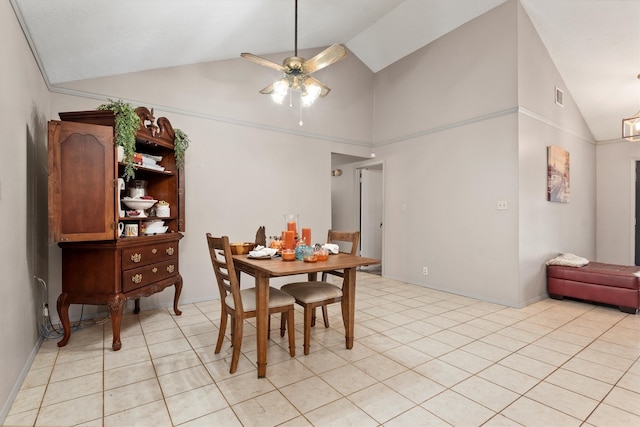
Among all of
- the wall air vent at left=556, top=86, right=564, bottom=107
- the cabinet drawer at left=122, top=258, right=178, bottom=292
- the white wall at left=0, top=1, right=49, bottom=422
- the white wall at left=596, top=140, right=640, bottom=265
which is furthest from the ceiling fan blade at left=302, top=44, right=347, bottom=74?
the white wall at left=596, top=140, right=640, bottom=265

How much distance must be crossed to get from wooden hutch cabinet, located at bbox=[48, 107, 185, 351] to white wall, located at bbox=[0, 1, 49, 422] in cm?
20

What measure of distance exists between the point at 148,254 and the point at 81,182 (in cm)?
84

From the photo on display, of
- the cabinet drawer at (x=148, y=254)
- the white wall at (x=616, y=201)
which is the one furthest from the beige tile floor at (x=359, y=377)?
the white wall at (x=616, y=201)

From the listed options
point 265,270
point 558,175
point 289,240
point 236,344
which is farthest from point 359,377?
point 558,175

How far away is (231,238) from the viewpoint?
4.19 meters

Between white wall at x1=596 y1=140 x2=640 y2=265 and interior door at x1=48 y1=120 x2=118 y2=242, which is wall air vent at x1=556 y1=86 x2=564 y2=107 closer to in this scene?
white wall at x1=596 y1=140 x2=640 y2=265

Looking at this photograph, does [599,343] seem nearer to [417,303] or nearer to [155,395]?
[417,303]

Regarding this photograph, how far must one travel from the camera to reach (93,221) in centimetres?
246

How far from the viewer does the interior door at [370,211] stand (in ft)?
21.0

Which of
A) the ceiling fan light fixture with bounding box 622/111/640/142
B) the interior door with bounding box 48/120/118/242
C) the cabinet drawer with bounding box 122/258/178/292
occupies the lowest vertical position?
the cabinet drawer with bounding box 122/258/178/292

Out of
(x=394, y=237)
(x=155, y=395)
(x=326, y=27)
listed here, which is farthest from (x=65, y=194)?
(x=394, y=237)

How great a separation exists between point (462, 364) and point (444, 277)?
91.1 inches

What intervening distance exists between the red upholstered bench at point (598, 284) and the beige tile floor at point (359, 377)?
31 cm

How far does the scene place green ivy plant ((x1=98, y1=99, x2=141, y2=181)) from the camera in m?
2.57
